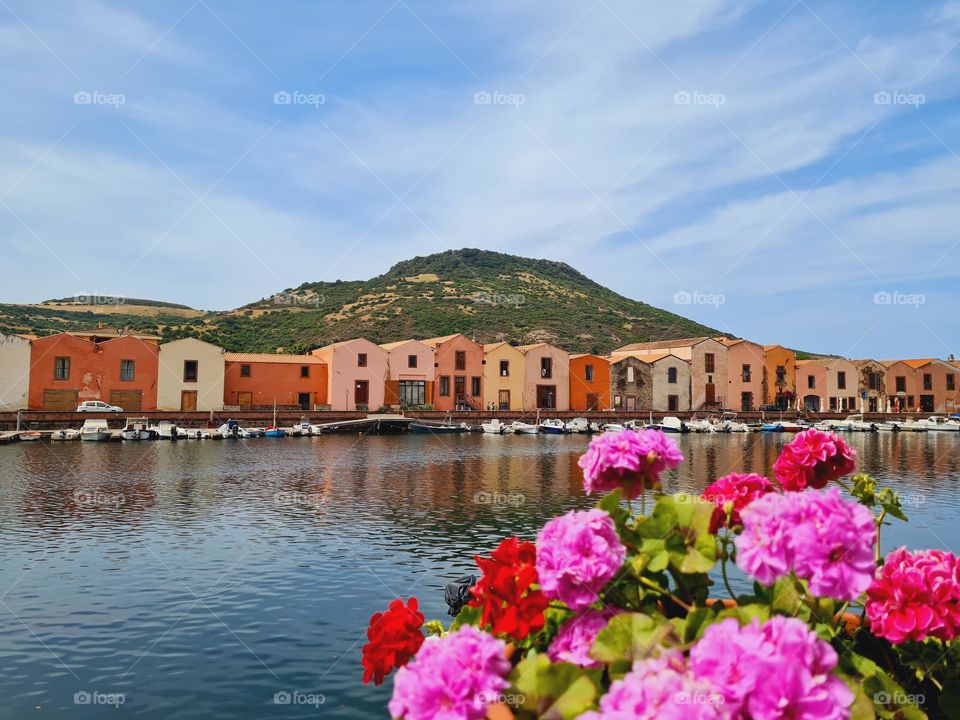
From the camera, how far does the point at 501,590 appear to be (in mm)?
3186

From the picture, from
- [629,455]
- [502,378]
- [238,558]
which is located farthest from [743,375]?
[629,455]

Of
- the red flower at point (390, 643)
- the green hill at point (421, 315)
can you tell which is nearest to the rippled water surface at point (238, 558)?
the red flower at point (390, 643)

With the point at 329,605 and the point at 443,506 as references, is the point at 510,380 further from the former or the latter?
the point at 329,605

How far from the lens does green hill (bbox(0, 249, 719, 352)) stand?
99750mm

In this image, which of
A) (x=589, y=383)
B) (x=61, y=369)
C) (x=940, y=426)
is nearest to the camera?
(x=61, y=369)

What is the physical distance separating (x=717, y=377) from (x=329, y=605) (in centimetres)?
6812

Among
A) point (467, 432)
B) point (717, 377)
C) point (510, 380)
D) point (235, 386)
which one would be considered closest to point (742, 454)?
point (467, 432)

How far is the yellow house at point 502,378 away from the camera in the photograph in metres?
67.2

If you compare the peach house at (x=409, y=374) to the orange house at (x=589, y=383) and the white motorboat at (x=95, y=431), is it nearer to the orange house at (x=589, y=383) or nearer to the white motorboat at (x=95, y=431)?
the orange house at (x=589, y=383)

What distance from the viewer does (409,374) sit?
6450 cm

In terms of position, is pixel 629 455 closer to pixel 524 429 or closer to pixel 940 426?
pixel 524 429

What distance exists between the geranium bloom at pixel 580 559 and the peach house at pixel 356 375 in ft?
192

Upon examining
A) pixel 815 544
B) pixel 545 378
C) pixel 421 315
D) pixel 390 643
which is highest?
pixel 421 315

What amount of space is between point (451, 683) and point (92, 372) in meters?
59.2
